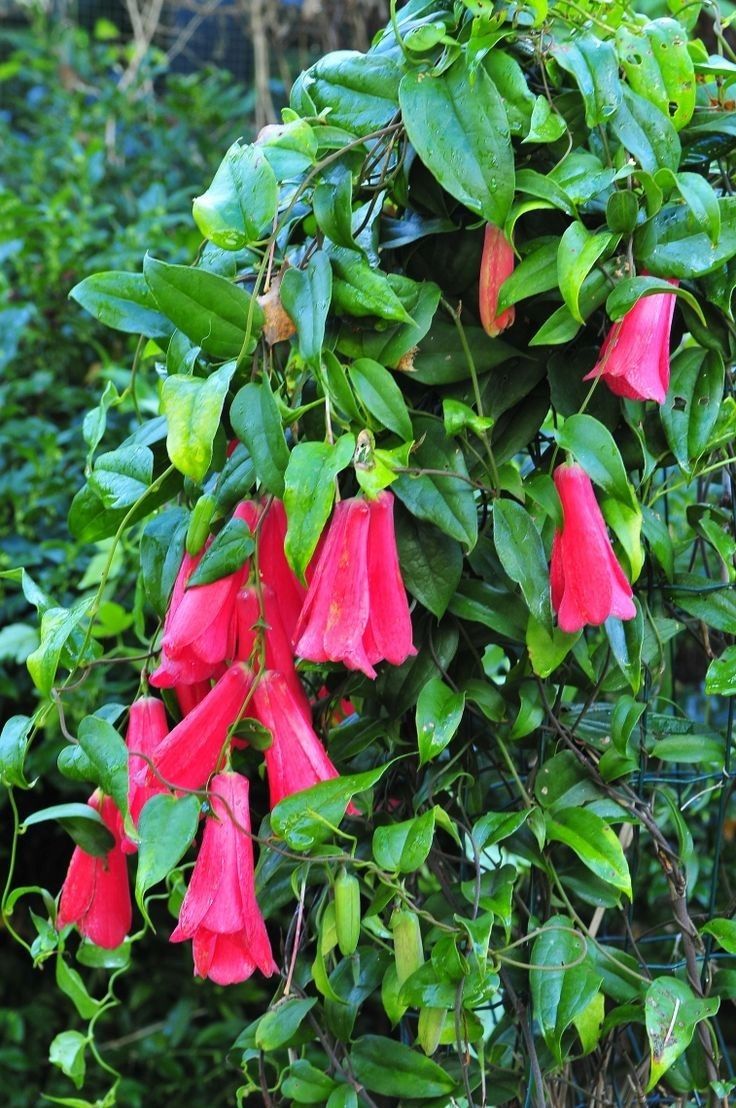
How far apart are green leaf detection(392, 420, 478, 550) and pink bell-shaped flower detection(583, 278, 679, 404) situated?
0.07m

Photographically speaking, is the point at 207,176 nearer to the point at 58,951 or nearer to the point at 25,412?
the point at 25,412

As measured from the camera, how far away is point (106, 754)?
1.69 feet

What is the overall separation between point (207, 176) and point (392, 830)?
4.39 ft

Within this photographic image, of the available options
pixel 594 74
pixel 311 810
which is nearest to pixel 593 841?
pixel 311 810

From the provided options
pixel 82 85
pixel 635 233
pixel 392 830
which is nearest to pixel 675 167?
pixel 635 233

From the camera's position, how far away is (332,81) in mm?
557

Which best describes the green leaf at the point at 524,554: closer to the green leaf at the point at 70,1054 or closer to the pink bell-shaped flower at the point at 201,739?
the pink bell-shaped flower at the point at 201,739

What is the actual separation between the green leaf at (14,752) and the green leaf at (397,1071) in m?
0.22

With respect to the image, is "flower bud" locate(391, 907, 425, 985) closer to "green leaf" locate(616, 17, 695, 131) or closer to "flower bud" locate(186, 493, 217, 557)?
"flower bud" locate(186, 493, 217, 557)

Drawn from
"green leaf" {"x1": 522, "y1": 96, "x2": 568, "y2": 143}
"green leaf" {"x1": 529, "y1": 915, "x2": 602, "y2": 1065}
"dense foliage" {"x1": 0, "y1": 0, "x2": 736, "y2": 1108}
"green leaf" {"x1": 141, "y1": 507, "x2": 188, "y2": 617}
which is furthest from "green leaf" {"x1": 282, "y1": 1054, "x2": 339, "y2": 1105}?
"green leaf" {"x1": 522, "y1": 96, "x2": 568, "y2": 143}

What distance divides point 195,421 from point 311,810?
0.18m

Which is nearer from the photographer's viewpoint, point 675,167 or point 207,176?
point 675,167

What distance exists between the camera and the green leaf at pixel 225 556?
1.66ft

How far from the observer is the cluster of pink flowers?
500 millimetres
